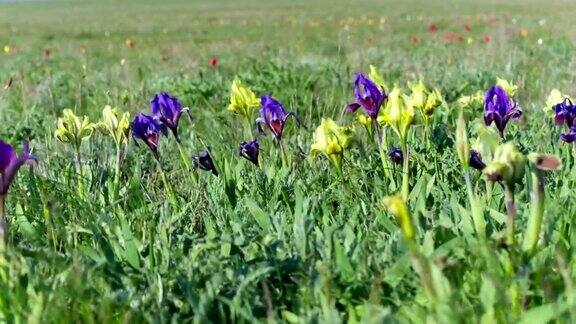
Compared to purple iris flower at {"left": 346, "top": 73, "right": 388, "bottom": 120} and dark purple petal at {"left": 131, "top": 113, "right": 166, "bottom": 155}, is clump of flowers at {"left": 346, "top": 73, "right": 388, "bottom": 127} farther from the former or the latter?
dark purple petal at {"left": 131, "top": 113, "right": 166, "bottom": 155}

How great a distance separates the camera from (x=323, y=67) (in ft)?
21.3

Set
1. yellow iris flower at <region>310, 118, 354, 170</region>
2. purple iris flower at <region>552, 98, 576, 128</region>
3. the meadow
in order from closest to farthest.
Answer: the meadow → yellow iris flower at <region>310, 118, 354, 170</region> → purple iris flower at <region>552, 98, 576, 128</region>

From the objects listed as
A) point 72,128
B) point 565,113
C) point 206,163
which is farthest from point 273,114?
point 565,113

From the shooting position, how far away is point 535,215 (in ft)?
5.60

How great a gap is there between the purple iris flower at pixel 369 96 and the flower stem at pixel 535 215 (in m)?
0.77

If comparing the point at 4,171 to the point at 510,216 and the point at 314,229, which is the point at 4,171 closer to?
the point at 314,229

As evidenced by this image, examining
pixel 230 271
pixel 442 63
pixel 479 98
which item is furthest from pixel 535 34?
pixel 230 271

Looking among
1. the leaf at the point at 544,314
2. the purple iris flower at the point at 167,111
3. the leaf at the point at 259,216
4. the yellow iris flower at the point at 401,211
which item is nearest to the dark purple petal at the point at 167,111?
the purple iris flower at the point at 167,111

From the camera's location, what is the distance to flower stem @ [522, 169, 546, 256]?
1663mm

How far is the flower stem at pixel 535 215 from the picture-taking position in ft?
5.46

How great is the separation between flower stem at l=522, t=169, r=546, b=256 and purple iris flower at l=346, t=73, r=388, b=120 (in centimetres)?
77

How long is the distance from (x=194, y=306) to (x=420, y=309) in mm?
524

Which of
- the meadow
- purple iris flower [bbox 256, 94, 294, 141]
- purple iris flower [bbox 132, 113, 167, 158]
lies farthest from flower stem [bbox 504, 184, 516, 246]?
purple iris flower [bbox 132, 113, 167, 158]

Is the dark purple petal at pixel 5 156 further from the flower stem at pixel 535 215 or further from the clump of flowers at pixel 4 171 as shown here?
the flower stem at pixel 535 215
